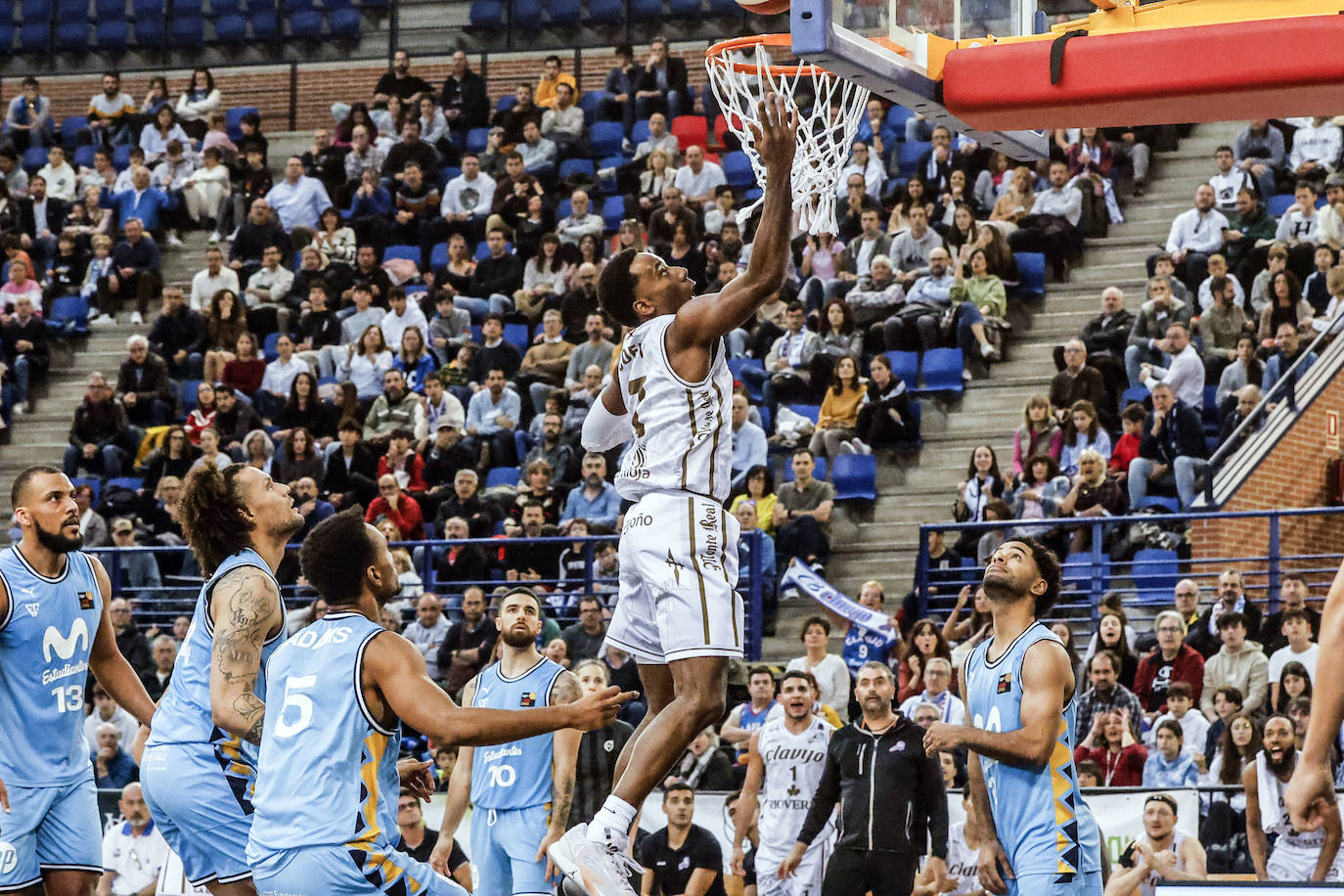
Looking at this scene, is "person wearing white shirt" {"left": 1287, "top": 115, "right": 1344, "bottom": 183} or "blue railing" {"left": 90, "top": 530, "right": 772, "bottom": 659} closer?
"blue railing" {"left": 90, "top": 530, "right": 772, "bottom": 659}

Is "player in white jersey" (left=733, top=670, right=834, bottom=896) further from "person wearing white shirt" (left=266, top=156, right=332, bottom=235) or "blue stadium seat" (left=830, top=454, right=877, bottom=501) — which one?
"person wearing white shirt" (left=266, top=156, right=332, bottom=235)

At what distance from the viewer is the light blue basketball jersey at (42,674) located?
7.75m

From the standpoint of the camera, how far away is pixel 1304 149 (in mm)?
17531

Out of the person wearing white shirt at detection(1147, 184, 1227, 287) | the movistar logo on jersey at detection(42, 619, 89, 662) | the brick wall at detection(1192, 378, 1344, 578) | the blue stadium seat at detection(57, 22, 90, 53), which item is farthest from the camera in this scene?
the blue stadium seat at detection(57, 22, 90, 53)

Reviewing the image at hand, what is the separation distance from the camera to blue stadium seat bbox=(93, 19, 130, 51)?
2738 centimetres

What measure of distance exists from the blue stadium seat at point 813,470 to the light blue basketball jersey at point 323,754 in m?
10.4

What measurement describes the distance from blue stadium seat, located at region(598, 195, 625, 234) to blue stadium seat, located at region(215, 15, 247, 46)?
8980 mm

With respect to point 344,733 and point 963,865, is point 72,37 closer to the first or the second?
point 963,865

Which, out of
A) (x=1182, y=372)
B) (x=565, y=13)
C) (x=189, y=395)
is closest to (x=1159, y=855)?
(x=1182, y=372)

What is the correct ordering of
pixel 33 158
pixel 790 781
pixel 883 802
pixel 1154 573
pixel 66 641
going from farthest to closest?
1. pixel 33 158
2. pixel 1154 573
3. pixel 790 781
4. pixel 883 802
5. pixel 66 641

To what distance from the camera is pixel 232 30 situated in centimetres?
2702

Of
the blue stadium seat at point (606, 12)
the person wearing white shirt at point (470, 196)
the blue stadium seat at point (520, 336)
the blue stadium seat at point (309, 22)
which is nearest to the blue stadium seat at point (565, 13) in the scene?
the blue stadium seat at point (606, 12)

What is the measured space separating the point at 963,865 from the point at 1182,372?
17.7 feet

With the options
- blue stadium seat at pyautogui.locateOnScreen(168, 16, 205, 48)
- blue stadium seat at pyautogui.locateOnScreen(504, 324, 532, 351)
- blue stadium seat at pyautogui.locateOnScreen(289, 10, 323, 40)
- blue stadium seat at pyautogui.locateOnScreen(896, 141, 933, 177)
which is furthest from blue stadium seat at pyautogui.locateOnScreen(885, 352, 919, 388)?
blue stadium seat at pyautogui.locateOnScreen(168, 16, 205, 48)
